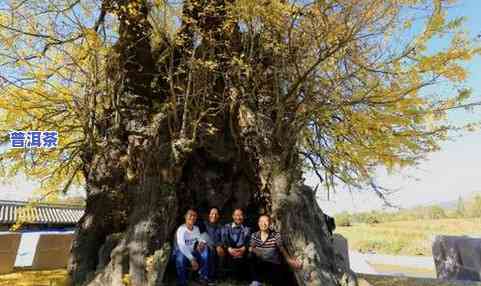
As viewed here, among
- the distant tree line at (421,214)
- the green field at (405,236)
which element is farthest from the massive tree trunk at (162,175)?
the distant tree line at (421,214)

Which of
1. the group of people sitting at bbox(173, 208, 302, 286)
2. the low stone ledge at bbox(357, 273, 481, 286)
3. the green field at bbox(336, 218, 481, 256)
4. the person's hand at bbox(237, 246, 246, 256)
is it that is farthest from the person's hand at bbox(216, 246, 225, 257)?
the green field at bbox(336, 218, 481, 256)

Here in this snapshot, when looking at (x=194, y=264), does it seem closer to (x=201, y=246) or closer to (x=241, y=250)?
(x=201, y=246)

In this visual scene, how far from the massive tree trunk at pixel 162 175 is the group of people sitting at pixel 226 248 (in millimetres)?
243

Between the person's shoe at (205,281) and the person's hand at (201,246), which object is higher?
the person's hand at (201,246)

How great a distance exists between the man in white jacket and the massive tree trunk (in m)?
0.30

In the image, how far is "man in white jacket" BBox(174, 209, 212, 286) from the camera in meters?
5.08

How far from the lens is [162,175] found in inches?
232

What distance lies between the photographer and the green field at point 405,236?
18452 millimetres

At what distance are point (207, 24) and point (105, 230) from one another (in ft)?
15.0

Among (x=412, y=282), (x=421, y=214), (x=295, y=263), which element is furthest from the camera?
(x=421, y=214)

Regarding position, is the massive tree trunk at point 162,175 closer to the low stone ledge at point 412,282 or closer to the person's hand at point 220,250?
the person's hand at point 220,250

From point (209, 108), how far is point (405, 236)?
17930mm

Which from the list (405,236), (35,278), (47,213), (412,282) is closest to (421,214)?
(405,236)

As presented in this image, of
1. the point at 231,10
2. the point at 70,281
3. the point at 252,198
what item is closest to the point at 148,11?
Result: the point at 231,10
